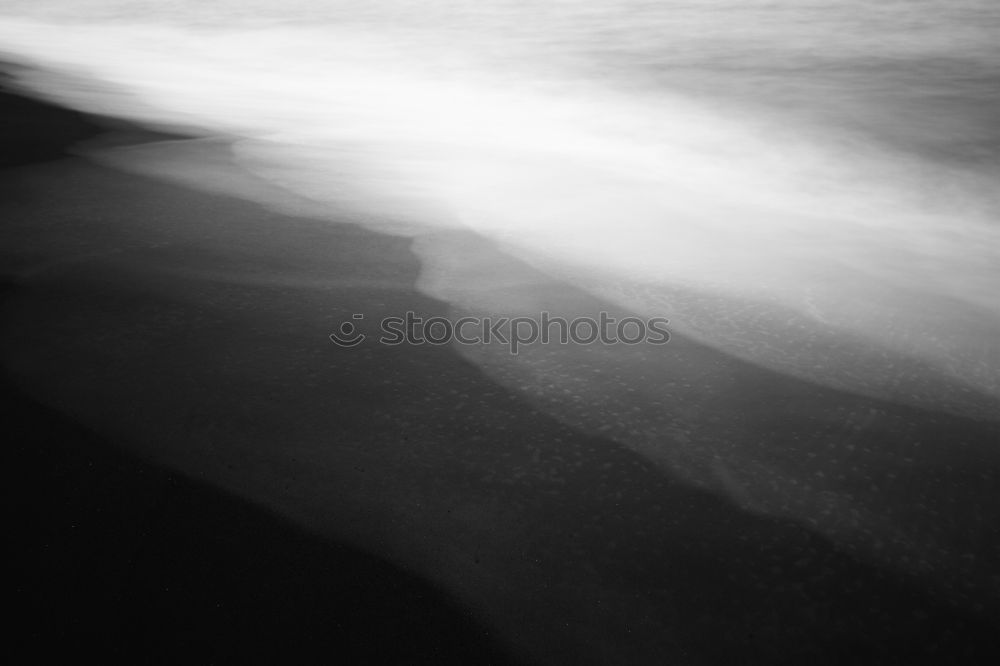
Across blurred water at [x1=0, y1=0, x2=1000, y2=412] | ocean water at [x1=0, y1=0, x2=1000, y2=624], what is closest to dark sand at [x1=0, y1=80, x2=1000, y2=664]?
ocean water at [x1=0, y1=0, x2=1000, y2=624]

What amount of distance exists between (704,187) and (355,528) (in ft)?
8.90

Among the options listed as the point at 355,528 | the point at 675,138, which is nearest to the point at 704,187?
the point at 675,138

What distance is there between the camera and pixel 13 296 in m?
1.78

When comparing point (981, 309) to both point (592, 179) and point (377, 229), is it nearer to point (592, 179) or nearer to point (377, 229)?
point (592, 179)

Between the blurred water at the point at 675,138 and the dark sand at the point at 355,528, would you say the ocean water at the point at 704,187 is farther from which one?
the dark sand at the point at 355,528

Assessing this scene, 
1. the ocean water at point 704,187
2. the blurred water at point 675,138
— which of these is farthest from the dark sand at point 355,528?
the blurred water at point 675,138

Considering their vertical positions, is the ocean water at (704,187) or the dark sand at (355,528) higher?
the ocean water at (704,187)

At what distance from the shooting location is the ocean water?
1492 mm

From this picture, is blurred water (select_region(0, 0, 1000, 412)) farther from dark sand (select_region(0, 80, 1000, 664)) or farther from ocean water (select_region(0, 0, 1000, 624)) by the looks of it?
dark sand (select_region(0, 80, 1000, 664))

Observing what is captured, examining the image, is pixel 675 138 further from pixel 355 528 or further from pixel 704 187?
pixel 355 528

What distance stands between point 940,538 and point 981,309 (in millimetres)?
1242

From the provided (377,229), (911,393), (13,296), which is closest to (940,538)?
(911,393)

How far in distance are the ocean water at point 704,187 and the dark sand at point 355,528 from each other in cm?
13

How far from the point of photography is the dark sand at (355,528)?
101cm
